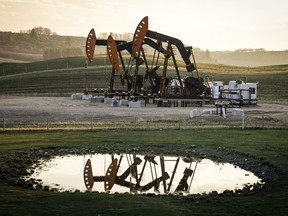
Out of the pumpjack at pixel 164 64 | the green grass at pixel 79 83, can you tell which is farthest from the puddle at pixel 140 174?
the green grass at pixel 79 83

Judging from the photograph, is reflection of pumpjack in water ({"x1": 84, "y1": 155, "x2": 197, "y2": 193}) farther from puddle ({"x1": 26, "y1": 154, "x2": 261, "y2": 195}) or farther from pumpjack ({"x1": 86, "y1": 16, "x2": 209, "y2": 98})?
pumpjack ({"x1": 86, "y1": 16, "x2": 209, "y2": 98})

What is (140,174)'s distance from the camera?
47.2 feet

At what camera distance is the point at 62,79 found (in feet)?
227

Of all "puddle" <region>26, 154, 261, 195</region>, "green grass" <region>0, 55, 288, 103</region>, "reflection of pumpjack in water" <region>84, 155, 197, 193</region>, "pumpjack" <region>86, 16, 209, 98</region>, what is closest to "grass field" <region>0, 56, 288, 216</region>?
"puddle" <region>26, 154, 261, 195</region>

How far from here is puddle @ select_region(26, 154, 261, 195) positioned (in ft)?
41.5

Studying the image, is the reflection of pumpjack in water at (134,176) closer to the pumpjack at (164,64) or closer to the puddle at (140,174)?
the puddle at (140,174)

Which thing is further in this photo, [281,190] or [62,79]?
[62,79]

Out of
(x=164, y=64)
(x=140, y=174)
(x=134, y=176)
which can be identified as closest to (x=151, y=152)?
(x=140, y=174)

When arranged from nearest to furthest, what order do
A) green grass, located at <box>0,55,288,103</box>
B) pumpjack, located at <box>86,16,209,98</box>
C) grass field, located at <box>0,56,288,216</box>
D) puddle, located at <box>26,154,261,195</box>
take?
grass field, located at <box>0,56,288,216</box>
puddle, located at <box>26,154,261,195</box>
pumpjack, located at <box>86,16,209,98</box>
green grass, located at <box>0,55,288,103</box>

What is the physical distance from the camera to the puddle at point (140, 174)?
1266cm

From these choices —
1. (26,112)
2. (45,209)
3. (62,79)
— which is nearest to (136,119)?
(26,112)

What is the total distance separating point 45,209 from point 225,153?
973 cm

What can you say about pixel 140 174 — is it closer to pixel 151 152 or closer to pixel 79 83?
pixel 151 152

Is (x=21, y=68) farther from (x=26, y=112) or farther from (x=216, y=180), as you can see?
(x=216, y=180)
